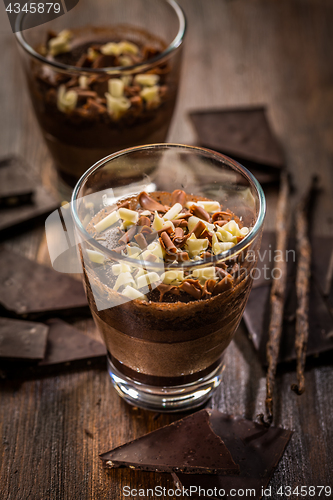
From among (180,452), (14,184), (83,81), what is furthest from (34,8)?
(180,452)

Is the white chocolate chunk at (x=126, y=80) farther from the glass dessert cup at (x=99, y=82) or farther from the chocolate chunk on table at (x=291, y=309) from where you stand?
the chocolate chunk on table at (x=291, y=309)

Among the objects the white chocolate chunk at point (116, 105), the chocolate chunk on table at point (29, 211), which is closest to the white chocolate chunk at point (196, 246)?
the white chocolate chunk at point (116, 105)

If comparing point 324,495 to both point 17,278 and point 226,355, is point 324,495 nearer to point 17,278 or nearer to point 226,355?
point 226,355

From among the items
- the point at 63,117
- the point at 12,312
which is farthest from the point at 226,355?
the point at 63,117

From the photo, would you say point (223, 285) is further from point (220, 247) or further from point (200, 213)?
point (200, 213)

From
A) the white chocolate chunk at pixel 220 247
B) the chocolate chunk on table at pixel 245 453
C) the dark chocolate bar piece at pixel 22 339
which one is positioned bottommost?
the chocolate chunk on table at pixel 245 453

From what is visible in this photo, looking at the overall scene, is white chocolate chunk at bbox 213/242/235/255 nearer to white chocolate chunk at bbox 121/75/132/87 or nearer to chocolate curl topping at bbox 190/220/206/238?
chocolate curl topping at bbox 190/220/206/238
